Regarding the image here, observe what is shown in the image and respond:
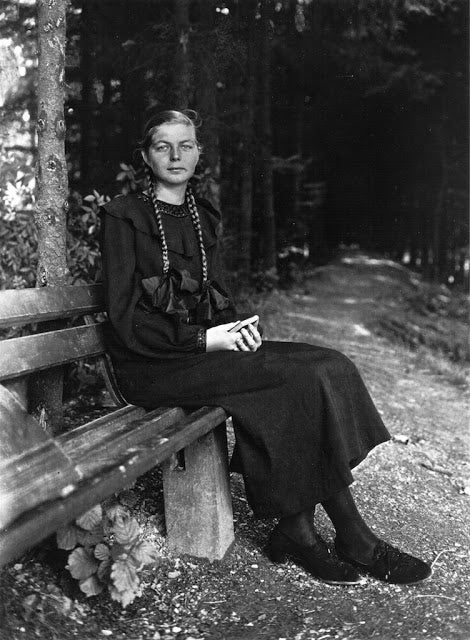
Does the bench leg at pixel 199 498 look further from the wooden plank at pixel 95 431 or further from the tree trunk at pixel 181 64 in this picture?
the tree trunk at pixel 181 64

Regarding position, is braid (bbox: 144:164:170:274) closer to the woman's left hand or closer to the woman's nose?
the woman's nose

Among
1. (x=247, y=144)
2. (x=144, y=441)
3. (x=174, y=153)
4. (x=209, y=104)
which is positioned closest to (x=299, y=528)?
(x=144, y=441)

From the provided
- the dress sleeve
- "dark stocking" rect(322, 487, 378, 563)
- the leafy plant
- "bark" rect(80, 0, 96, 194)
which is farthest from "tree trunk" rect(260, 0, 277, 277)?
the leafy plant

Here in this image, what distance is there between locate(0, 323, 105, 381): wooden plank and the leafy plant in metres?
0.59

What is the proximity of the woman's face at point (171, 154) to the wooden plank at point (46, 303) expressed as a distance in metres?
0.62

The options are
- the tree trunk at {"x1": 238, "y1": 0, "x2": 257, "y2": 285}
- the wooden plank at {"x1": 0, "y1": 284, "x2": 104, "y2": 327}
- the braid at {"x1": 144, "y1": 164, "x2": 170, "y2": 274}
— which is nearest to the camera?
the wooden plank at {"x1": 0, "y1": 284, "x2": 104, "y2": 327}

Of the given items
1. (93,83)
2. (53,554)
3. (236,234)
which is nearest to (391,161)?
(236,234)

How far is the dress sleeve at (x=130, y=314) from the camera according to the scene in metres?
3.27

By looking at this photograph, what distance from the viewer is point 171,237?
11.7 ft

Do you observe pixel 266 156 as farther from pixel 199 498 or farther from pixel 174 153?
pixel 199 498

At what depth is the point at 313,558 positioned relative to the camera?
10.6 feet

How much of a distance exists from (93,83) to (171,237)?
1802 mm

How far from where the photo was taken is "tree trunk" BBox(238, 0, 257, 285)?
523 centimetres

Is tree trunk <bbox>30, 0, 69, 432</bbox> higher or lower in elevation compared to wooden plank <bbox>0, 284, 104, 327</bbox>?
higher
